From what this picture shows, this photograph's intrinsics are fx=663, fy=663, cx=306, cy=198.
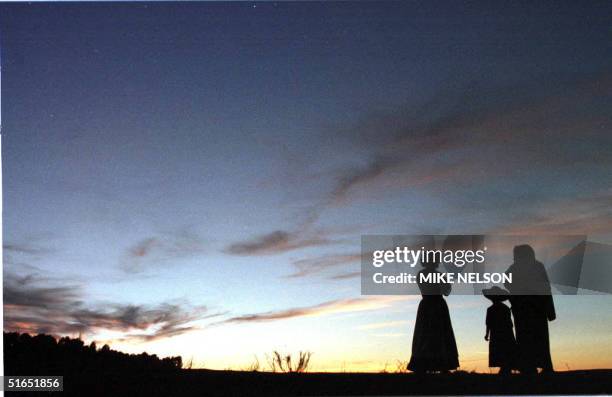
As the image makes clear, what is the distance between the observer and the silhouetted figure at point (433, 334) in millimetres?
9492

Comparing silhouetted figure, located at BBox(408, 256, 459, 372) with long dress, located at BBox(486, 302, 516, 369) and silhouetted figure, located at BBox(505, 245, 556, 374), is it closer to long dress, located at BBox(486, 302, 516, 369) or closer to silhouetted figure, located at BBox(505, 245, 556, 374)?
long dress, located at BBox(486, 302, 516, 369)

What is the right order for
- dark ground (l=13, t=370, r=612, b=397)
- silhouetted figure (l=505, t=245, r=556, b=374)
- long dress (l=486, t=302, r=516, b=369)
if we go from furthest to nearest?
long dress (l=486, t=302, r=516, b=369) → silhouetted figure (l=505, t=245, r=556, b=374) → dark ground (l=13, t=370, r=612, b=397)

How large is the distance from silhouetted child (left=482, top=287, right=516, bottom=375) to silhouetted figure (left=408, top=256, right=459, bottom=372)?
553mm

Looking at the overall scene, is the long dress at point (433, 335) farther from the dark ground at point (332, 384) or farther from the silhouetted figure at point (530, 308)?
the silhouetted figure at point (530, 308)

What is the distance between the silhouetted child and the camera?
946cm

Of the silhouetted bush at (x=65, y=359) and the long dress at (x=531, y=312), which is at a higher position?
the long dress at (x=531, y=312)

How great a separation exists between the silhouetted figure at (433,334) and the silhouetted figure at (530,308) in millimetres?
942

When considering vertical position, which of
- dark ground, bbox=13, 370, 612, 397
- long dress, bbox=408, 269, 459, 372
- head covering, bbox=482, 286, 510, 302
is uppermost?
head covering, bbox=482, 286, 510, 302

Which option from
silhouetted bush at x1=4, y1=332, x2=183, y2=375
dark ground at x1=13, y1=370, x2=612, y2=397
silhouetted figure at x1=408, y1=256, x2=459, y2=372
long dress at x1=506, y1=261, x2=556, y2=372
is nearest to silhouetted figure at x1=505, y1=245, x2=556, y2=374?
long dress at x1=506, y1=261, x2=556, y2=372

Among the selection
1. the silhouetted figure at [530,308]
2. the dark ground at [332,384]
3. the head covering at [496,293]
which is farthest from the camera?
the head covering at [496,293]

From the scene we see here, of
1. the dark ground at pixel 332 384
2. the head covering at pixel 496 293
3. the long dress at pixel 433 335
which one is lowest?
the dark ground at pixel 332 384

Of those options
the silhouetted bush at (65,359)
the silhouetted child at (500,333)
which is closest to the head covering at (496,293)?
the silhouetted child at (500,333)

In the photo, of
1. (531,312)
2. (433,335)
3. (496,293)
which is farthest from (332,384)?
(531,312)

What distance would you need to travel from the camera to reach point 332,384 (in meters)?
8.88
